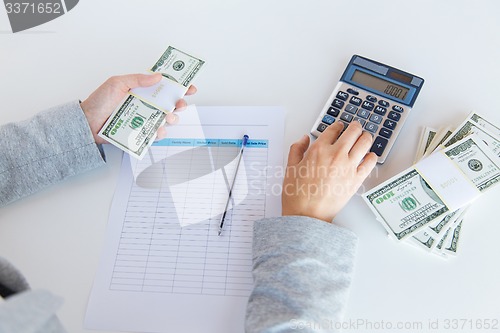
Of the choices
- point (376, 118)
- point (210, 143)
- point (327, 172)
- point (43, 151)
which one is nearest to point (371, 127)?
point (376, 118)

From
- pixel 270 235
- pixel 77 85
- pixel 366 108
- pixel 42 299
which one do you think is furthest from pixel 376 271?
pixel 77 85

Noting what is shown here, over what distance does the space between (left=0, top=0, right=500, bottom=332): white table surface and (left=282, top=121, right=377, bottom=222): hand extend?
0.13ft

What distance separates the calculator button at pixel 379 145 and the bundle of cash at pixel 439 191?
0.06 meters

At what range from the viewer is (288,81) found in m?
0.81

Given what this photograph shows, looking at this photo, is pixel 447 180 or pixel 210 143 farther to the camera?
pixel 210 143

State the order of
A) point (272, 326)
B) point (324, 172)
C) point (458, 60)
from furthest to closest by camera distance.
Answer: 1. point (458, 60)
2. point (324, 172)
3. point (272, 326)

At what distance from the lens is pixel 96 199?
72cm

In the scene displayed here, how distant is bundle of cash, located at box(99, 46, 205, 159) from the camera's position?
0.73m

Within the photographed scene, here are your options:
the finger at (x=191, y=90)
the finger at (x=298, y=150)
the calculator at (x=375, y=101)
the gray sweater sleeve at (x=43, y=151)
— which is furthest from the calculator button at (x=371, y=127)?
the gray sweater sleeve at (x=43, y=151)

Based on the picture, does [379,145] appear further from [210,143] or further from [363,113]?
[210,143]

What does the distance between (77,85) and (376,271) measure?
656 millimetres

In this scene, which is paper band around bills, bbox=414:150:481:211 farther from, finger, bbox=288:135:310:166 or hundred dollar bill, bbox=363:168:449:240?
finger, bbox=288:135:310:166

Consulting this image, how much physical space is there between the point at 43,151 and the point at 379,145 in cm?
56

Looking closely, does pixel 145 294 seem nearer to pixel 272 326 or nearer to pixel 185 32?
pixel 272 326
